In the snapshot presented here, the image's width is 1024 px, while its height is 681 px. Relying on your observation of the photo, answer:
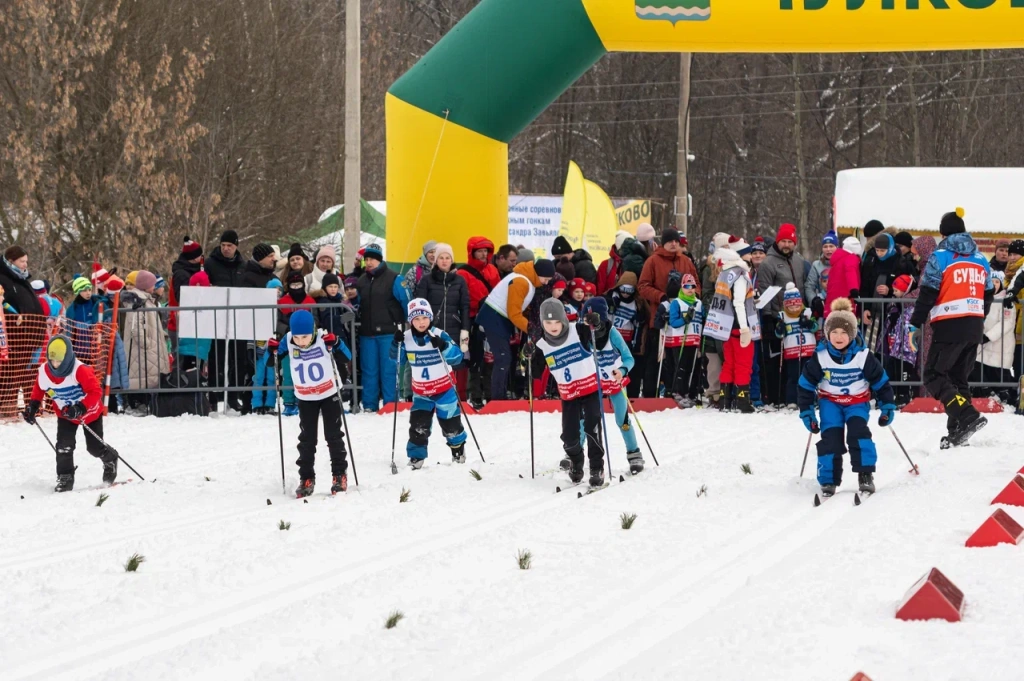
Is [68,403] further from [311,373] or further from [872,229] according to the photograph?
[872,229]

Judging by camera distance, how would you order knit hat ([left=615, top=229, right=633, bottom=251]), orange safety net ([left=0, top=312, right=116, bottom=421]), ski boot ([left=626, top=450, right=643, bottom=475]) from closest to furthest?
ski boot ([left=626, top=450, right=643, bottom=475]) < orange safety net ([left=0, top=312, right=116, bottom=421]) < knit hat ([left=615, top=229, right=633, bottom=251])

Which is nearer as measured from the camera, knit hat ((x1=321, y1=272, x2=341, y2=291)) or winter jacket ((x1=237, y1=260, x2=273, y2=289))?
knit hat ((x1=321, y1=272, x2=341, y2=291))

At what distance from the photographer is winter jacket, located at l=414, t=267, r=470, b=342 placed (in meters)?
13.5

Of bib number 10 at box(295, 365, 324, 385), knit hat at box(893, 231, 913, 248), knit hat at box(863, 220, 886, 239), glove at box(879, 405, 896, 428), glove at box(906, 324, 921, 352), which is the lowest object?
glove at box(879, 405, 896, 428)

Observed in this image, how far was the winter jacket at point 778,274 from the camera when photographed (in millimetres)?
14023

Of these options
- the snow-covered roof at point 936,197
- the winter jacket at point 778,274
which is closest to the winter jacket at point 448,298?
the winter jacket at point 778,274

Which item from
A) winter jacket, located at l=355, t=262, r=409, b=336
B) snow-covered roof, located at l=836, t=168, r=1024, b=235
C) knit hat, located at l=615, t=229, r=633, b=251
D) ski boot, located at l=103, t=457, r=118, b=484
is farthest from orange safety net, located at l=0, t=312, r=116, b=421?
snow-covered roof, located at l=836, t=168, r=1024, b=235

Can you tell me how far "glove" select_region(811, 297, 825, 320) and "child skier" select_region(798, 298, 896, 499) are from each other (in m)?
4.60

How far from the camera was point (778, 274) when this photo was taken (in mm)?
14031

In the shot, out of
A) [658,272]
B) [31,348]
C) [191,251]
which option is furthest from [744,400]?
[31,348]

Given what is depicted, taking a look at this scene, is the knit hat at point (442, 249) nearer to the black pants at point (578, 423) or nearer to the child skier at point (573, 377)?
the child skier at point (573, 377)

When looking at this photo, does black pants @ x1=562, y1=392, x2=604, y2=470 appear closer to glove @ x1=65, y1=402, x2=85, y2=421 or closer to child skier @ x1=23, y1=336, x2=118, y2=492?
child skier @ x1=23, y1=336, x2=118, y2=492

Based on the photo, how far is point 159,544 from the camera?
25.2 feet

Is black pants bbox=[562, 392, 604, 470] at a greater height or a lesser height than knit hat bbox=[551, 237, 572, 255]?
lesser
